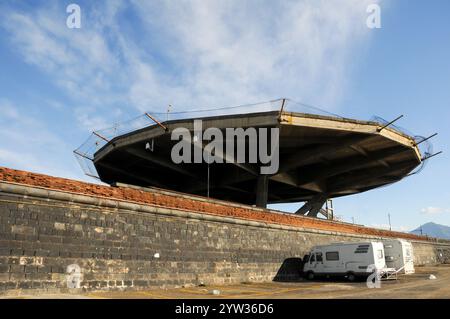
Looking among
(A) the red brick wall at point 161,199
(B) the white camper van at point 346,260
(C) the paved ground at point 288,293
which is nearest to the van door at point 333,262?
(B) the white camper van at point 346,260

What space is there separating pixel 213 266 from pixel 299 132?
14.8m

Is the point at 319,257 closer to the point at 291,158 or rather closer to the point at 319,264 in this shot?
the point at 319,264

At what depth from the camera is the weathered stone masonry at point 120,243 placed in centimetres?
1336

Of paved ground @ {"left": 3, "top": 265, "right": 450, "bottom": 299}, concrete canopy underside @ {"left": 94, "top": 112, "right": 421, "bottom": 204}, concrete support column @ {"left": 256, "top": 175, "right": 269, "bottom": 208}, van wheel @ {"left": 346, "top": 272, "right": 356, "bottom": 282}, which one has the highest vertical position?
concrete canopy underside @ {"left": 94, "top": 112, "right": 421, "bottom": 204}

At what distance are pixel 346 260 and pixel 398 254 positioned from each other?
14.9 ft

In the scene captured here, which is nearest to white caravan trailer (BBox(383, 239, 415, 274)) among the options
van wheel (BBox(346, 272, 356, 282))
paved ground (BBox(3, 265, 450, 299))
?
van wheel (BBox(346, 272, 356, 282))

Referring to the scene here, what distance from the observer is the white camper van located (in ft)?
73.9

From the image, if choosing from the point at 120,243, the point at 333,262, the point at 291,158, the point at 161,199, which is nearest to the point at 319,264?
the point at 333,262

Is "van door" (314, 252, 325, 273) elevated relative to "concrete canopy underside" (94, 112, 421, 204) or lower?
lower

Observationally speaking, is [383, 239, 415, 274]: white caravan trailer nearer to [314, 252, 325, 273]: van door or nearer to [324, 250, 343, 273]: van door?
[324, 250, 343, 273]: van door

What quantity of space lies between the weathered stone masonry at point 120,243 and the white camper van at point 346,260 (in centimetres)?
237

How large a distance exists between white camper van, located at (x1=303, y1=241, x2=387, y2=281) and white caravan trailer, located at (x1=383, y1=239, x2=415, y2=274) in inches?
101

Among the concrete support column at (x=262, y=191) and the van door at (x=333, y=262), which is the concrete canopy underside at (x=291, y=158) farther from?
the van door at (x=333, y=262)
